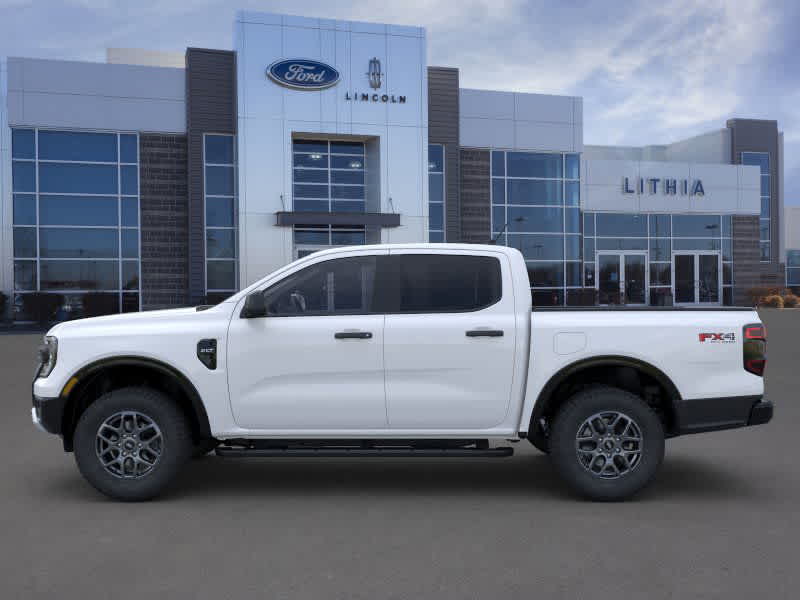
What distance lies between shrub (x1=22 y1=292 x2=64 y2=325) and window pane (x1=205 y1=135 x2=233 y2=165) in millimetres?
7324

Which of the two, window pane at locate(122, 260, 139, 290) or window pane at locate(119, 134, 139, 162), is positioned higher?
window pane at locate(119, 134, 139, 162)

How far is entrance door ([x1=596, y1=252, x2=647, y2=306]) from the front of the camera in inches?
1577

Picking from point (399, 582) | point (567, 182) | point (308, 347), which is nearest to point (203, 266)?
point (567, 182)

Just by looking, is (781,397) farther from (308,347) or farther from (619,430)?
(308,347)

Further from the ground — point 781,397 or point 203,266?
point 203,266

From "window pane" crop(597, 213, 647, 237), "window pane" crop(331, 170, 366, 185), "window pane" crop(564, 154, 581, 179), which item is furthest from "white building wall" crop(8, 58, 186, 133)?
"window pane" crop(597, 213, 647, 237)

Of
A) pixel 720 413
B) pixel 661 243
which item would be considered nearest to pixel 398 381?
pixel 720 413

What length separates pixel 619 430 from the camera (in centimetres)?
609

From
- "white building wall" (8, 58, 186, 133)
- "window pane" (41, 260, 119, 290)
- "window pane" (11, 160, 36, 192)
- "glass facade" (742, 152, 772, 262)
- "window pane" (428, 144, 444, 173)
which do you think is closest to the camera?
"white building wall" (8, 58, 186, 133)

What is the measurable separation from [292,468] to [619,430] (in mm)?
2951

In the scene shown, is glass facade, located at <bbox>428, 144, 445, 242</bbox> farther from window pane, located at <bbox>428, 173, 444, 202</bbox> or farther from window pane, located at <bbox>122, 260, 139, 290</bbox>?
window pane, located at <bbox>122, 260, 139, 290</bbox>

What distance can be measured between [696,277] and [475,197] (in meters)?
15.4

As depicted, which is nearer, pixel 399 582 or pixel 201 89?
pixel 399 582

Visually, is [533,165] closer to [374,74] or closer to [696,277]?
[374,74]
